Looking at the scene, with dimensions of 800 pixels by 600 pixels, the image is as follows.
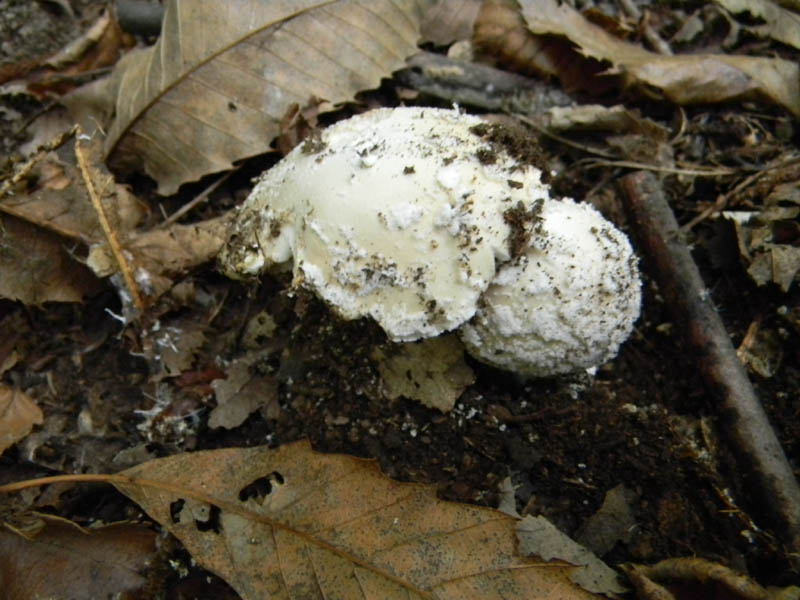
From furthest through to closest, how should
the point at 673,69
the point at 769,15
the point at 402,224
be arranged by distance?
the point at 769,15, the point at 673,69, the point at 402,224

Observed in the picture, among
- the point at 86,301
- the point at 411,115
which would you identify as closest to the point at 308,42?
the point at 411,115

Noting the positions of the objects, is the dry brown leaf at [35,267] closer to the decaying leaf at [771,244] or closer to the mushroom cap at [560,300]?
the mushroom cap at [560,300]

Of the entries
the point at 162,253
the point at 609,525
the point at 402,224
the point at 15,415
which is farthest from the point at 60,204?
the point at 609,525

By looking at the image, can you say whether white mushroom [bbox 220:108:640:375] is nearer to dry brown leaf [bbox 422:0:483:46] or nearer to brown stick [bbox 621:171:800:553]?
brown stick [bbox 621:171:800:553]

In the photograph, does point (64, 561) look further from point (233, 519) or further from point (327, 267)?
point (327, 267)

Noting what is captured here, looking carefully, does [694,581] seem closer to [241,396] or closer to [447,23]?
[241,396]

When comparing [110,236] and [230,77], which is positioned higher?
[230,77]

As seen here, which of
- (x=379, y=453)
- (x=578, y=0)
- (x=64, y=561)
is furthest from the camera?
(x=578, y=0)

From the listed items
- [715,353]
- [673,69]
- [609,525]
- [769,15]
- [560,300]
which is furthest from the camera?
[769,15]
